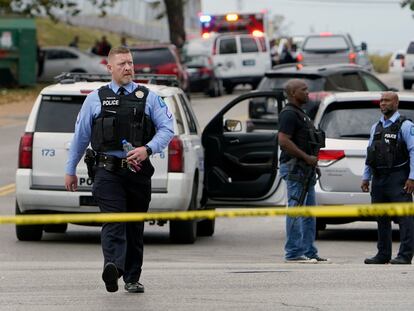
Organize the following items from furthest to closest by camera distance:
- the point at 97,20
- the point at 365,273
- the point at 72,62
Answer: the point at 97,20
the point at 72,62
the point at 365,273

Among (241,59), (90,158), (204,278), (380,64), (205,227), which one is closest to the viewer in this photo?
(90,158)

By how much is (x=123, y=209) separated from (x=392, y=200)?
3.51 metres

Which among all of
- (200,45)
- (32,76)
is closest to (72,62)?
(32,76)

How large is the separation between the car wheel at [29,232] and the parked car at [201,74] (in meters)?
26.7

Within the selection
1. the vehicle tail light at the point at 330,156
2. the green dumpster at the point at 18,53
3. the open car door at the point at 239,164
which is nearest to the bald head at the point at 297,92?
the vehicle tail light at the point at 330,156

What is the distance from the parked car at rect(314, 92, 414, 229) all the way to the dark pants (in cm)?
517

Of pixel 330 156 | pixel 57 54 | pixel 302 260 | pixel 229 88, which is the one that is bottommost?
pixel 229 88

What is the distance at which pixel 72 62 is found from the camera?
41906 mm

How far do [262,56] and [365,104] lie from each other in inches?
1165

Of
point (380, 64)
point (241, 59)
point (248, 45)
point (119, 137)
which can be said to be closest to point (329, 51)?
point (241, 59)

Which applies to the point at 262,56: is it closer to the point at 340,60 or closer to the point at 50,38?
the point at 340,60

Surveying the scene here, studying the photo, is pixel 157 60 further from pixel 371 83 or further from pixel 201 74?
pixel 371 83

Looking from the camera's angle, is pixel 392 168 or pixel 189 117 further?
pixel 189 117

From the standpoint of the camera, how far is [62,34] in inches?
2361
